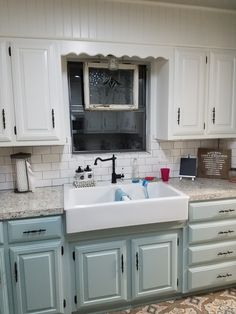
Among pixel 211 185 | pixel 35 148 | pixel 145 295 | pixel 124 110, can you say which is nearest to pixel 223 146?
pixel 211 185

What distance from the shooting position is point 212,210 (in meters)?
1.94

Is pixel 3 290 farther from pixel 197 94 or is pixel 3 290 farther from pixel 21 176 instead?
pixel 197 94

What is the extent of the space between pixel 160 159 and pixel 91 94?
0.92 m

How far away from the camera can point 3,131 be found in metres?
1.84

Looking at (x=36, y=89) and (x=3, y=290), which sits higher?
(x=36, y=89)

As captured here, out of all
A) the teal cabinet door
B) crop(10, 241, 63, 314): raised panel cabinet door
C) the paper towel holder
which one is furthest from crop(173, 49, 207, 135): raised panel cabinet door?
the teal cabinet door

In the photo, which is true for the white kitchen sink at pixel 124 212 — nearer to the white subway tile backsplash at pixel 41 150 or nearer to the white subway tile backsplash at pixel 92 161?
the white subway tile backsplash at pixel 92 161

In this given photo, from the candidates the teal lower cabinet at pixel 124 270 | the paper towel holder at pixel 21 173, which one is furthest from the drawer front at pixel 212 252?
the paper towel holder at pixel 21 173

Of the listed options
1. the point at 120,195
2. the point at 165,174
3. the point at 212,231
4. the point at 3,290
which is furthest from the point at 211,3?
the point at 3,290

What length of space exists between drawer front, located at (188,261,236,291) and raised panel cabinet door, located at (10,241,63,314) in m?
1.04

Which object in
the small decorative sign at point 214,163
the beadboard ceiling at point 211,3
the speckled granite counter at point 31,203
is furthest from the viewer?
the small decorative sign at point 214,163

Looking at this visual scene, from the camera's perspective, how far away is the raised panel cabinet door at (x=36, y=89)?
1.81 meters

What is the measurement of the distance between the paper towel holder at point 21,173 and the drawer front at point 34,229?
1.52 ft

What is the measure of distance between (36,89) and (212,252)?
190 centimetres
